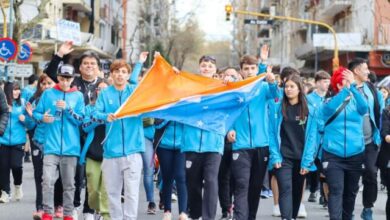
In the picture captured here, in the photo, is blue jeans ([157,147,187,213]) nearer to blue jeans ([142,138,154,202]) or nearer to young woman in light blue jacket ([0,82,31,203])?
blue jeans ([142,138,154,202])

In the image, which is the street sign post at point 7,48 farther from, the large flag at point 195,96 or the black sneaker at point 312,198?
the large flag at point 195,96

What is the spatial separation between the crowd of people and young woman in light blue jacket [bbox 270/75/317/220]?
12mm

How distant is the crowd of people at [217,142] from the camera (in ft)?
34.9

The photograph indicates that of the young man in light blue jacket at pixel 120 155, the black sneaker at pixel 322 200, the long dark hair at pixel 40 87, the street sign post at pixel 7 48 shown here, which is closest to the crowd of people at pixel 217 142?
the young man in light blue jacket at pixel 120 155

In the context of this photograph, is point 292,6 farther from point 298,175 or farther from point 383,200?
point 298,175

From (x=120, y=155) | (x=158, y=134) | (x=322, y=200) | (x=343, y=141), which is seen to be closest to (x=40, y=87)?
(x=158, y=134)

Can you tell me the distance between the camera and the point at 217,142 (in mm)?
11117

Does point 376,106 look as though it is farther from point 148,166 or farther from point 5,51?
point 5,51

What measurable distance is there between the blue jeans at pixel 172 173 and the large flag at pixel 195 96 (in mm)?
1406

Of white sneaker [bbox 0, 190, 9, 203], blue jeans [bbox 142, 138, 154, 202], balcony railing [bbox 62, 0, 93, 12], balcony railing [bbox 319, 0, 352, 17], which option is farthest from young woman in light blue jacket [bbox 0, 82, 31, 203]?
balcony railing [bbox 319, 0, 352, 17]

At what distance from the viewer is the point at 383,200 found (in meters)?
16.7

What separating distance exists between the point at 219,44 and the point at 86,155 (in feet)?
552

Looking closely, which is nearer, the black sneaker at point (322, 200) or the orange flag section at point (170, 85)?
the orange flag section at point (170, 85)

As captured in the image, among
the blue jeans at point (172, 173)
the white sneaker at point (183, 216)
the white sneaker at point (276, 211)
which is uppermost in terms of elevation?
the blue jeans at point (172, 173)
